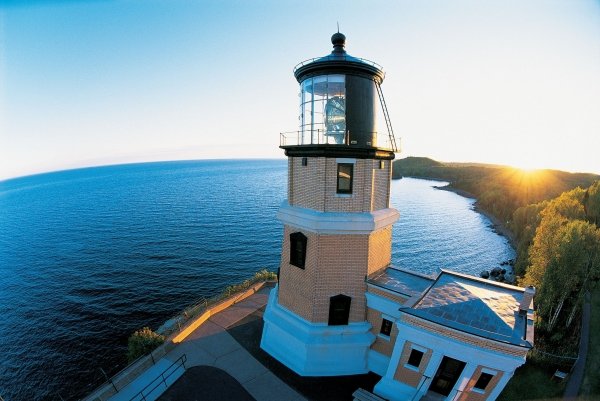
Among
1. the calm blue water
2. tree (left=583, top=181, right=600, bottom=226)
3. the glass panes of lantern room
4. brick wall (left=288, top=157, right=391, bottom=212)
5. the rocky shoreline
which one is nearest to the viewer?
the glass panes of lantern room

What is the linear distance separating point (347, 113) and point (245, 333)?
14.0 meters

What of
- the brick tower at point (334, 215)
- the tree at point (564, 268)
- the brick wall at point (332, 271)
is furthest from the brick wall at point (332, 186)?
the tree at point (564, 268)

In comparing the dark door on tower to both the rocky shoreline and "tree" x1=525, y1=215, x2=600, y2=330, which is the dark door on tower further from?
the rocky shoreline

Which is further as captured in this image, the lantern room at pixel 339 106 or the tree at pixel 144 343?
the tree at pixel 144 343

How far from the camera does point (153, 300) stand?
31.1m

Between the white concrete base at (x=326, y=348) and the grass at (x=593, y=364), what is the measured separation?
1089cm

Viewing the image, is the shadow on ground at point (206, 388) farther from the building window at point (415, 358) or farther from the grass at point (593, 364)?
the grass at point (593, 364)

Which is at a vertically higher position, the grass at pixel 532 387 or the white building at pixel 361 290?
the white building at pixel 361 290

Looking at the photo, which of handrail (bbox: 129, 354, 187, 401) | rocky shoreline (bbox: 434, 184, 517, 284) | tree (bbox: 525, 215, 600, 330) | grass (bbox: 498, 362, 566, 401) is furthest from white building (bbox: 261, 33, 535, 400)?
rocky shoreline (bbox: 434, 184, 517, 284)

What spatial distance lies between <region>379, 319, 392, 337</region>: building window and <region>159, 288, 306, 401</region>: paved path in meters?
4.91

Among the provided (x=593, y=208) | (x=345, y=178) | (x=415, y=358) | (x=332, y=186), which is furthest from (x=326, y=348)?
(x=593, y=208)

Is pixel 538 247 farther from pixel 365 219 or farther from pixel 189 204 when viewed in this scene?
pixel 189 204

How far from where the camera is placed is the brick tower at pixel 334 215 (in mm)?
12391

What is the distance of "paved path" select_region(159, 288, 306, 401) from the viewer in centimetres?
1302
